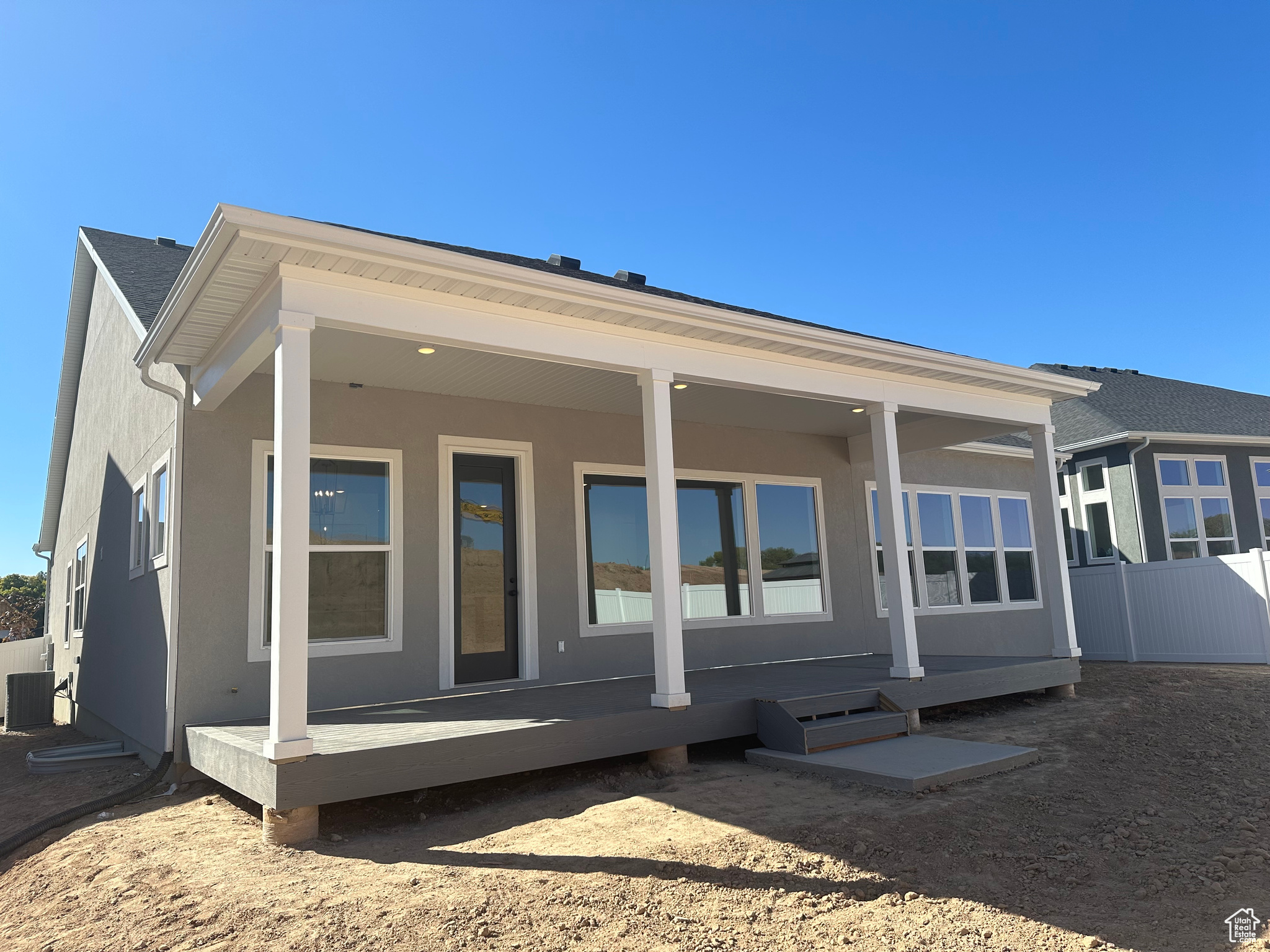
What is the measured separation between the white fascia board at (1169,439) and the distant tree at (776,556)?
8373mm

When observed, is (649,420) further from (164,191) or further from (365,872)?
(164,191)

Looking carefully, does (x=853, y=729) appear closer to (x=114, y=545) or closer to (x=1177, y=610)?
(x=114, y=545)

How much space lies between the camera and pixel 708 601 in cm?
866

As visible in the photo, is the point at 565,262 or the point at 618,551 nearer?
the point at 618,551

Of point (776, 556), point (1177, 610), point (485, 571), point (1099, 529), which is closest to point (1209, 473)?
point (1099, 529)

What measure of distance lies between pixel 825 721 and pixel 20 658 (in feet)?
51.1

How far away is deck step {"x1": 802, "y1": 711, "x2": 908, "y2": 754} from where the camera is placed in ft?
18.4

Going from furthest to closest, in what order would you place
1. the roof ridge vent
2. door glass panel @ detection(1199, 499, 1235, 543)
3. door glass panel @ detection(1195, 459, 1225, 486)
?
door glass panel @ detection(1195, 459, 1225, 486) < door glass panel @ detection(1199, 499, 1235, 543) < the roof ridge vent

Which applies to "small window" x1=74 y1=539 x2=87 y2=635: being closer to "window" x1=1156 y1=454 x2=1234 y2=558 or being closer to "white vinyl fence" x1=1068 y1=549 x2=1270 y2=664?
"white vinyl fence" x1=1068 y1=549 x2=1270 y2=664

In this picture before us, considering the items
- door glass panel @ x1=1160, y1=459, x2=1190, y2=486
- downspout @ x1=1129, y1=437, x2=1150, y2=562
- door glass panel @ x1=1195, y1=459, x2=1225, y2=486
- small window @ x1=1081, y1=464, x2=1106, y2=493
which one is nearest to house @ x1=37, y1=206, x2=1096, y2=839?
downspout @ x1=1129, y1=437, x2=1150, y2=562

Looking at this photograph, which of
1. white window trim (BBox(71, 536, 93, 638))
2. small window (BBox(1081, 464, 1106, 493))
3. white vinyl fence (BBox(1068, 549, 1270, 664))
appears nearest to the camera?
white window trim (BBox(71, 536, 93, 638))

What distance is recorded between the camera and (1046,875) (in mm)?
3424

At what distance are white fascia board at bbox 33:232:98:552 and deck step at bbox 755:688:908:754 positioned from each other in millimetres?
8970

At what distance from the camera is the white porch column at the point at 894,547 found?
6828 millimetres
